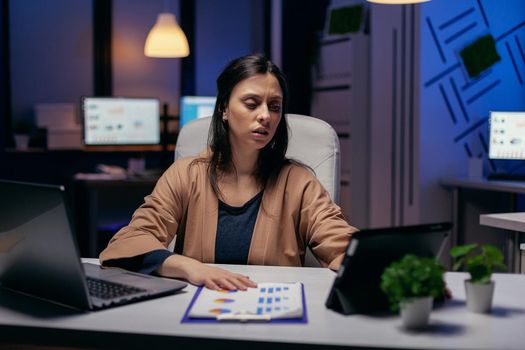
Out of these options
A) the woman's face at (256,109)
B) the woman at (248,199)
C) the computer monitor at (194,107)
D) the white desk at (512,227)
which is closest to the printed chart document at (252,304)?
the woman at (248,199)

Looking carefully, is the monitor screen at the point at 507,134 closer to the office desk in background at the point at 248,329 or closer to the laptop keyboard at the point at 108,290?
the office desk in background at the point at 248,329

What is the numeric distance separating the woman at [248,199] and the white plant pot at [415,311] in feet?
2.23

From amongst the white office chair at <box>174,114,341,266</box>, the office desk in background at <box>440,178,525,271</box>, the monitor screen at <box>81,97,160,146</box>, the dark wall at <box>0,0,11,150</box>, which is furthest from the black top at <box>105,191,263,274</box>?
the dark wall at <box>0,0,11,150</box>

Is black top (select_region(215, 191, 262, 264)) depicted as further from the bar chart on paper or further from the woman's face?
the bar chart on paper

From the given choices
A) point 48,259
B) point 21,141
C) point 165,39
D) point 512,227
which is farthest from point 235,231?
point 21,141

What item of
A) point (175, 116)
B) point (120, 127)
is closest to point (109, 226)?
point (120, 127)

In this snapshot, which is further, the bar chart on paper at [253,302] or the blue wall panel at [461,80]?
the blue wall panel at [461,80]

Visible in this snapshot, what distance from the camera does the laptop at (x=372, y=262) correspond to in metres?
1.23

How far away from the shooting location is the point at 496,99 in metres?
4.50

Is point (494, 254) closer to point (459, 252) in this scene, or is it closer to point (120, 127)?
point (459, 252)

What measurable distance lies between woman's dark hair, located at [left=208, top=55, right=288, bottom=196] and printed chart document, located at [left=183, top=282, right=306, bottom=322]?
59 cm

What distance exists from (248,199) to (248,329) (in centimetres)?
84

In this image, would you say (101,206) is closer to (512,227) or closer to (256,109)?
(512,227)

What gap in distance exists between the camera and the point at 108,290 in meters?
1.39
